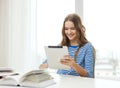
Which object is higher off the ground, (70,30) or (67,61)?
(70,30)

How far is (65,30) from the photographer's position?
220cm

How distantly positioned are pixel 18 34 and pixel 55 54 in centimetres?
175

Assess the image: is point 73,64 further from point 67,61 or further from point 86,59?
point 86,59

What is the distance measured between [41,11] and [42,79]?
2.02 metres

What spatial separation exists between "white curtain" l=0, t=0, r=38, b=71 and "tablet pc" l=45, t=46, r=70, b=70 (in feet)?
4.83

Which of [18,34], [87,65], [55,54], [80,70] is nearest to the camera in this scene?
[55,54]

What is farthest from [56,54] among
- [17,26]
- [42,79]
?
[17,26]

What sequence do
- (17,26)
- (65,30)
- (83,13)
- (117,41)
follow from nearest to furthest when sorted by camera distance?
1. (65,30)
2. (117,41)
3. (83,13)
4. (17,26)

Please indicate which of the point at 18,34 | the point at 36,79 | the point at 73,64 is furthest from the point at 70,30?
the point at 18,34

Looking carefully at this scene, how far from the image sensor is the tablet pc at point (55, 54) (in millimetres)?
1717

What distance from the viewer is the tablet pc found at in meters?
1.72

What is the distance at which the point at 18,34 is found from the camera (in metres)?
3.39

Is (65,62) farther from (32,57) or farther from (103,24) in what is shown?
(32,57)

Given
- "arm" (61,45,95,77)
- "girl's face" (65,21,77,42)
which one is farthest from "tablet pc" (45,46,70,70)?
"girl's face" (65,21,77,42)
